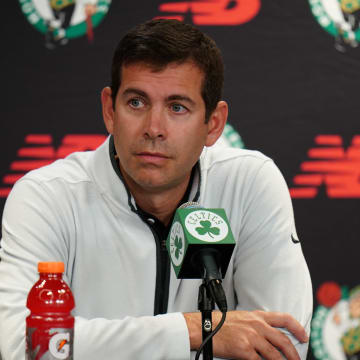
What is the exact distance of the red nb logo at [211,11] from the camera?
9.09 ft

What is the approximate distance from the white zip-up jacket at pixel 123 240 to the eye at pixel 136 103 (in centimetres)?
23

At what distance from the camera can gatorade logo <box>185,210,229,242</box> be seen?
49.4 inches

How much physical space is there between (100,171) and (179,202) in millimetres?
267

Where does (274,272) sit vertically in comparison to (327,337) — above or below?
above

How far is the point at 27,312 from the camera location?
5.40 ft

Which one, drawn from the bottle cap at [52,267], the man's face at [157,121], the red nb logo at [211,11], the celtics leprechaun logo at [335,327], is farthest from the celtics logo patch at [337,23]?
the bottle cap at [52,267]

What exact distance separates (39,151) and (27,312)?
1167mm

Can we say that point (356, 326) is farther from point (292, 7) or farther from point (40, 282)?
point (40, 282)

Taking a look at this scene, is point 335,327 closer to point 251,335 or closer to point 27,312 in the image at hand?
point 251,335

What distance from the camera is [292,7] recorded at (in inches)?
112

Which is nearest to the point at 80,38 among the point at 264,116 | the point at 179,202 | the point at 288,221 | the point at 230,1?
the point at 230,1

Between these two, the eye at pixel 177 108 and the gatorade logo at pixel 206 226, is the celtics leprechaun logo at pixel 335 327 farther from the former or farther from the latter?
the gatorade logo at pixel 206 226

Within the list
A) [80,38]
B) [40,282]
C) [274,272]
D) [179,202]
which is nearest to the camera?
[40,282]

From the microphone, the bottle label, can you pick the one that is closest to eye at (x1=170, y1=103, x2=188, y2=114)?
the microphone
